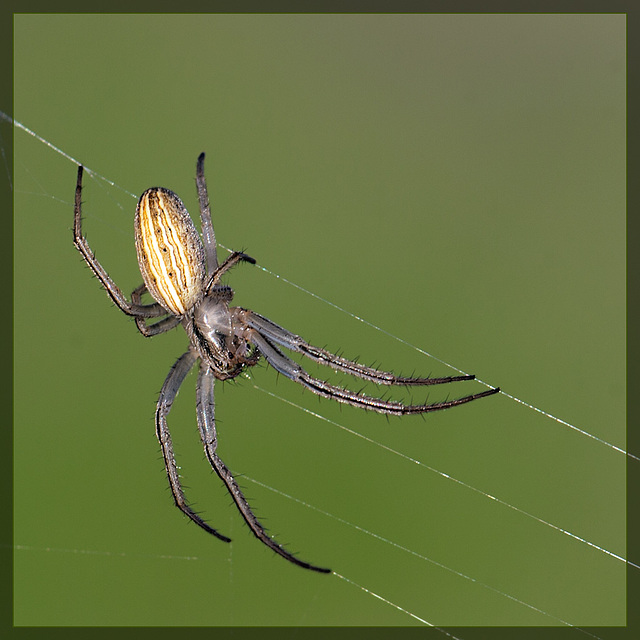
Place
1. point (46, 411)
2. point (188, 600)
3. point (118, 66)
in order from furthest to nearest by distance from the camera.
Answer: point (118, 66) < point (46, 411) < point (188, 600)

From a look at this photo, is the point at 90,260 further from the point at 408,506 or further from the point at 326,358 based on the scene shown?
the point at 408,506

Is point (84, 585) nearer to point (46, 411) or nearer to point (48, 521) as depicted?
point (48, 521)

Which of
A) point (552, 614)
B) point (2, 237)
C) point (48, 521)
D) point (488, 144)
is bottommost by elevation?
point (552, 614)

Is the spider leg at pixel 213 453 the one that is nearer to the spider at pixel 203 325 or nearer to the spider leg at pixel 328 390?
the spider at pixel 203 325

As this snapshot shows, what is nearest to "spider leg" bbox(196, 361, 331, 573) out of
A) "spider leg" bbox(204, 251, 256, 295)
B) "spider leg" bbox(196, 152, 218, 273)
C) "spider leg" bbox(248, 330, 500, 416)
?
"spider leg" bbox(248, 330, 500, 416)

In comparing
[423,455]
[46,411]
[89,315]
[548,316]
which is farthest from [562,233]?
[46,411]

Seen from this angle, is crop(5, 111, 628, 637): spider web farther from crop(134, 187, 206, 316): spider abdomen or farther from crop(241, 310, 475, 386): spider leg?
crop(134, 187, 206, 316): spider abdomen

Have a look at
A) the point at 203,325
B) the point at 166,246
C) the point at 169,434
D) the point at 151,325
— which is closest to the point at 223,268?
the point at 166,246
